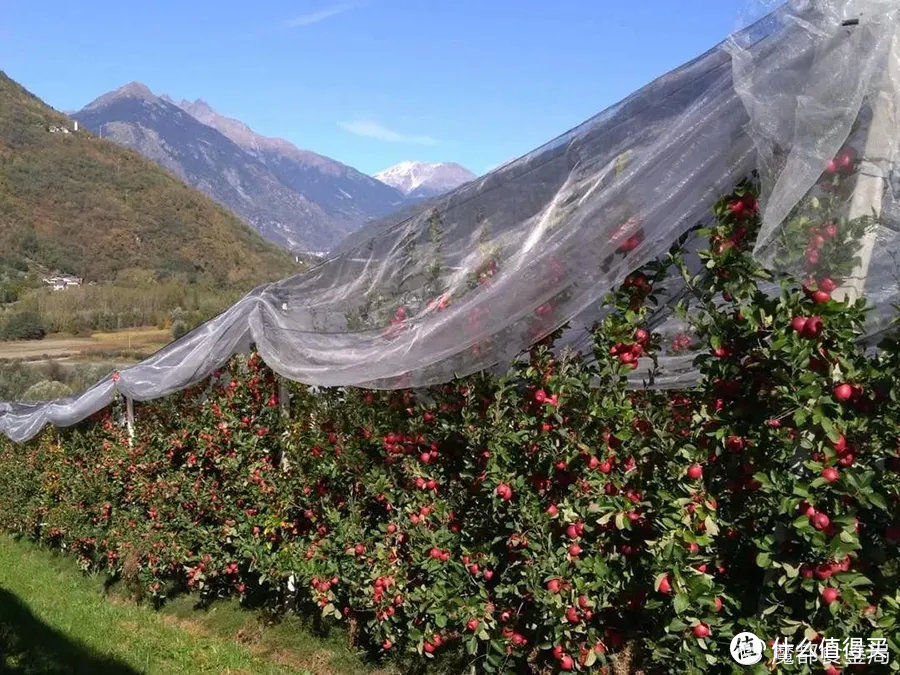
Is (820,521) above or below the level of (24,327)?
below

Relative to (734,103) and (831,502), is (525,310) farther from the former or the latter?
(831,502)

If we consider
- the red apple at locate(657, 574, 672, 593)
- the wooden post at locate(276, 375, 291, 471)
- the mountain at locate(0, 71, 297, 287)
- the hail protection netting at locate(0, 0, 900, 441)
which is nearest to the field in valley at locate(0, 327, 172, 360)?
the mountain at locate(0, 71, 297, 287)

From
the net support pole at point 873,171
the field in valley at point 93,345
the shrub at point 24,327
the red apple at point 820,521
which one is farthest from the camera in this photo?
the shrub at point 24,327

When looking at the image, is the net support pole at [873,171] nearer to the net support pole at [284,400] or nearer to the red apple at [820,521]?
the red apple at [820,521]

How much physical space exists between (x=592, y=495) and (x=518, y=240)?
0.97 m

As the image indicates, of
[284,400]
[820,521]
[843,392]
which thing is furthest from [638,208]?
→ [284,400]

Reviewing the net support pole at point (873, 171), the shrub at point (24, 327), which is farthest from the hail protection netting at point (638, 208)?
the shrub at point (24, 327)

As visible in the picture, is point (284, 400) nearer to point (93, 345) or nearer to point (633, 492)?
point (633, 492)

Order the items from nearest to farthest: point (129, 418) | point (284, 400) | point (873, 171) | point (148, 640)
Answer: point (873, 171)
point (284, 400)
point (148, 640)
point (129, 418)

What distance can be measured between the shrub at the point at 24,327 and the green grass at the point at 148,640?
30.4 meters

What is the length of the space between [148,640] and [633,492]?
13.9ft

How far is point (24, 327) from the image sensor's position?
3400 cm

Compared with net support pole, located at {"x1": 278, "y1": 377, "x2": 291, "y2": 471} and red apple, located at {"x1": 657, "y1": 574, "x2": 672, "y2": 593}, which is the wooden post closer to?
net support pole, located at {"x1": 278, "y1": 377, "x2": 291, "y2": 471}

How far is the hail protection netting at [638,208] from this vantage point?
6.73 feet
